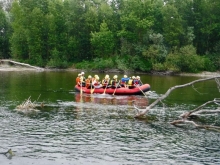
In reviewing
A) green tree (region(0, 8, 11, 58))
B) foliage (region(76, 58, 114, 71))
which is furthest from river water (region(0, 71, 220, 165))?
green tree (region(0, 8, 11, 58))

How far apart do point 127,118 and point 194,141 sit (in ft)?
20.5

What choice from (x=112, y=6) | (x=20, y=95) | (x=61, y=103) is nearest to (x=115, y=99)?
(x=61, y=103)

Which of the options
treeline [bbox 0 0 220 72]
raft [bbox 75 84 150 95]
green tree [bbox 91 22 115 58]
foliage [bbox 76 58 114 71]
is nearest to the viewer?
→ raft [bbox 75 84 150 95]

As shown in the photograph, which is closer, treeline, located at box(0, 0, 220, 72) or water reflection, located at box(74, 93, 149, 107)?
water reflection, located at box(74, 93, 149, 107)

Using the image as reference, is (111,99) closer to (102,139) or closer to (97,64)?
(102,139)

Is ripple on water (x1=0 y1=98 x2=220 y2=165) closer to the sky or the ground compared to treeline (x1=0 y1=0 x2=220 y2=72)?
closer to the ground

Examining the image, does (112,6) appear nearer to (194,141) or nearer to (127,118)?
(127,118)

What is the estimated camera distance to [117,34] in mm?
75000

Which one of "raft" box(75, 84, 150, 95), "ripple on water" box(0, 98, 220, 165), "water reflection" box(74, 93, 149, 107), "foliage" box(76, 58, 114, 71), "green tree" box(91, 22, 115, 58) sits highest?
"green tree" box(91, 22, 115, 58)

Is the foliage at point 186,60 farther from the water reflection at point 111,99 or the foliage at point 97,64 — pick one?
the water reflection at point 111,99

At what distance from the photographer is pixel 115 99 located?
3281 centimetres

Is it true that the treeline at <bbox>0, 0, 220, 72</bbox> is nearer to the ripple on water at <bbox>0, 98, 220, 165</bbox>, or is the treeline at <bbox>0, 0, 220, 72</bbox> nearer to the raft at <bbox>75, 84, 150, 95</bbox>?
the raft at <bbox>75, 84, 150, 95</bbox>

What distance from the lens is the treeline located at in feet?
232

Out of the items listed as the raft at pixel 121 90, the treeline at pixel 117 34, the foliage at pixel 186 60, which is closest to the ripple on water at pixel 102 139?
the raft at pixel 121 90
